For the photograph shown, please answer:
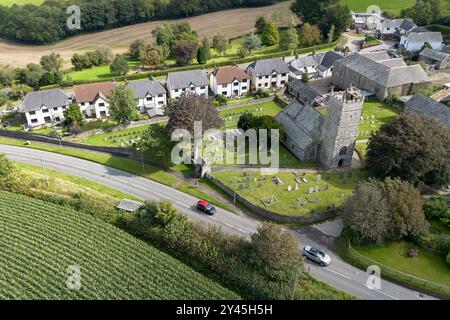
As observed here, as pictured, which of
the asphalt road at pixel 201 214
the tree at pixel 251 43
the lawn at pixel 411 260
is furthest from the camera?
A: the tree at pixel 251 43

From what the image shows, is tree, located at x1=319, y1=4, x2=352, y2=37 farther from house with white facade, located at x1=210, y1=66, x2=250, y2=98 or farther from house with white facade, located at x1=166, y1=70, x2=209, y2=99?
house with white facade, located at x1=166, y1=70, x2=209, y2=99

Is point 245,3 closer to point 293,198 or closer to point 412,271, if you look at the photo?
point 293,198

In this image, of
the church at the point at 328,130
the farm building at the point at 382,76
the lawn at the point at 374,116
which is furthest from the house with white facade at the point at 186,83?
the lawn at the point at 374,116

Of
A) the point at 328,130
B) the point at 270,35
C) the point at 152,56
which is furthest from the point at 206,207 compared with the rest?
the point at 270,35

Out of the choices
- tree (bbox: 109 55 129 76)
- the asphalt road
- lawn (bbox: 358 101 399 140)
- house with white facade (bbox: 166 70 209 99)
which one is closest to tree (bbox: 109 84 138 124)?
the asphalt road

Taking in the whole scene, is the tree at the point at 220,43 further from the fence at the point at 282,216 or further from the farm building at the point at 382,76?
the fence at the point at 282,216
